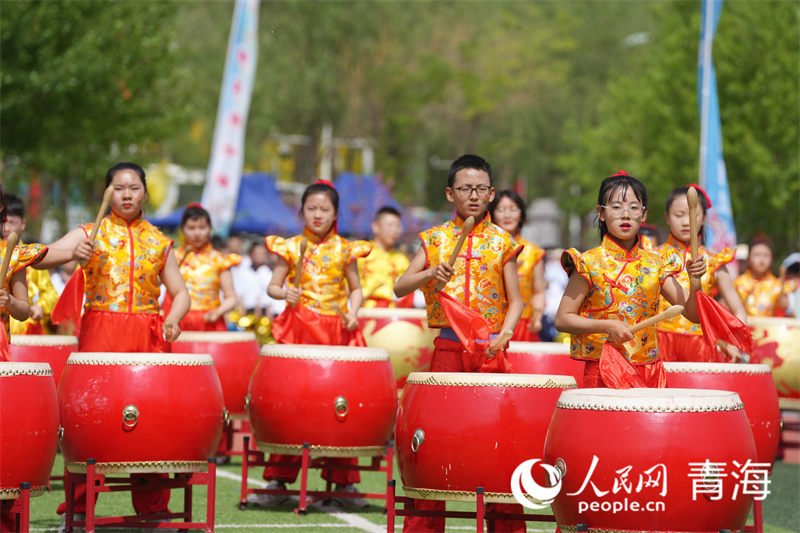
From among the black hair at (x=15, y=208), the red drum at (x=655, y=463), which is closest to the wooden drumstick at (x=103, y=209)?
the black hair at (x=15, y=208)

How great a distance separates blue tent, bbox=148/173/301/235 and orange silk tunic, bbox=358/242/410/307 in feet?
48.9

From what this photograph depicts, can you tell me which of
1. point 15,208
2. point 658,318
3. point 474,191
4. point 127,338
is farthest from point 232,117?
point 658,318

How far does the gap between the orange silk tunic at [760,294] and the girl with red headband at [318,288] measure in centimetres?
454

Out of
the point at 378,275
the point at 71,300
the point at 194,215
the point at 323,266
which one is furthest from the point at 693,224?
the point at 378,275

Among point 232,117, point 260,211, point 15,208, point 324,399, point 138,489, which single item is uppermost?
point 232,117

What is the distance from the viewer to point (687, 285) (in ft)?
20.4

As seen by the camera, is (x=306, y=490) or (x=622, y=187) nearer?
(x=622, y=187)

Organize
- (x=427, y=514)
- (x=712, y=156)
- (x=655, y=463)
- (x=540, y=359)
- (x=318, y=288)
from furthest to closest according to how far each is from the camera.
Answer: (x=712, y=156), (x=318, y=288), (x=540, y=359), (x=427, y=514), (x=655, y=463)

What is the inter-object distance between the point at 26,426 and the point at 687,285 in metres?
3.56

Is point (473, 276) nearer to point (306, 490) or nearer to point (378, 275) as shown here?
point (306, 490)

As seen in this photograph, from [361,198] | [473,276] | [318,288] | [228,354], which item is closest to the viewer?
[473,276]

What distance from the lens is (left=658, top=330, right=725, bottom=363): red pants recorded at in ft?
21.3

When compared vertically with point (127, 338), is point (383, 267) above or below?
above

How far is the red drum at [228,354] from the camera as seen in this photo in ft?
24.4
